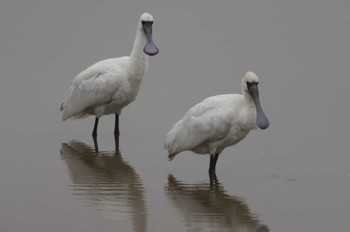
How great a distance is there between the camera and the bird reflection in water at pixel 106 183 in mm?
11219

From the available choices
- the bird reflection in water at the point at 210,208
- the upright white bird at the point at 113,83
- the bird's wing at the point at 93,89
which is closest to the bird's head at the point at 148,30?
the upright white bird at the point at 113,83

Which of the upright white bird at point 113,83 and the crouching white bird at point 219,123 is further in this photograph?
the upright white bird at point 113,83

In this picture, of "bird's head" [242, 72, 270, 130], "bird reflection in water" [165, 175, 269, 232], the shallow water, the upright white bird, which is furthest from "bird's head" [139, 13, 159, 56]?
"bird reflection in water" [165, 175, 269, 232]

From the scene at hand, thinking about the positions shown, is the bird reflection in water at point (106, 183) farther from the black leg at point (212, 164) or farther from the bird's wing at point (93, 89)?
the black leg at point (212, 164)

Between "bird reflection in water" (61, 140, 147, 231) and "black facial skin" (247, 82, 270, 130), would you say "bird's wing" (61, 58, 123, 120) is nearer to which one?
"bird reflection in water" (61, 140, 147, 231)

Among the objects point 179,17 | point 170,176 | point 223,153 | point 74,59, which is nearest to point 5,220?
point 170,176

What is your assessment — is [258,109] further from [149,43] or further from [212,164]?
[149,43]

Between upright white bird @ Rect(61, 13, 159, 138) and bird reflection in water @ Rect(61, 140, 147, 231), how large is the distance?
0.79m

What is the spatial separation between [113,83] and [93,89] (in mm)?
396

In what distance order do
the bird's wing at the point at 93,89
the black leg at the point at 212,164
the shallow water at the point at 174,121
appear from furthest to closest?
the bird's wing at the point at 93,89 < the black leg at the point at 212,164 < the shallow water at the point at 174,121

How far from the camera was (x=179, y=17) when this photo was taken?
86.1 ft

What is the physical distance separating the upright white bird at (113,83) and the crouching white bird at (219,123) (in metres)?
2.44

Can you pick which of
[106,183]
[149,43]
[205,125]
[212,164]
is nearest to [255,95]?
[205,125]

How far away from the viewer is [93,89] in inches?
625
